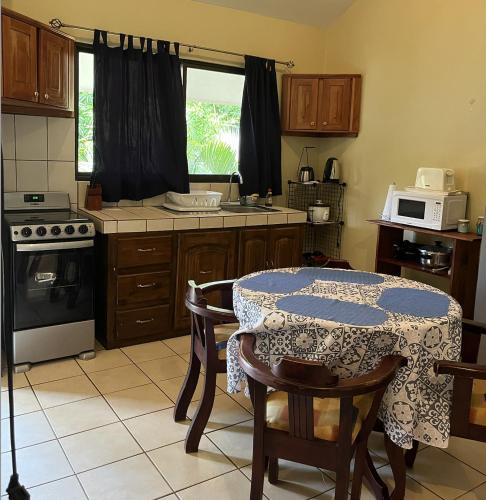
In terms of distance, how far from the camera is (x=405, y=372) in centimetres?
177

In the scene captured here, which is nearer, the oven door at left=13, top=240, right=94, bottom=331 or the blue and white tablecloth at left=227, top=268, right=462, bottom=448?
the blue and white tablecloth at left=227, top=268, right=462, bottom=448

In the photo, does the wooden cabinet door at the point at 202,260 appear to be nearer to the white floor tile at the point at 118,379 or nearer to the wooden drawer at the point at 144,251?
the wooden drawer at the point at 144,251

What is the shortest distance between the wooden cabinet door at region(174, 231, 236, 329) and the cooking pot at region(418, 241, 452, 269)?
4.63 ft

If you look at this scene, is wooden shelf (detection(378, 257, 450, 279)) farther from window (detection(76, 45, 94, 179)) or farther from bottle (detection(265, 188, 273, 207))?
window (detection(76, 45, 94, 179))

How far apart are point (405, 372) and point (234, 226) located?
222cm

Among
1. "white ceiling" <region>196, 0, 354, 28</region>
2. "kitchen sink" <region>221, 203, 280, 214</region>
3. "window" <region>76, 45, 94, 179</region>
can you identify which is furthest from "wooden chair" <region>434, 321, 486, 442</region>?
"white ceiling" <region>196, 0, 354, 28</region>

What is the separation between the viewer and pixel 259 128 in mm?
4375

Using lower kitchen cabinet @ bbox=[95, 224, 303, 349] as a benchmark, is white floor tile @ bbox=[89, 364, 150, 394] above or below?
below

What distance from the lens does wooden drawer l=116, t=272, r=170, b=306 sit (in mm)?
3410

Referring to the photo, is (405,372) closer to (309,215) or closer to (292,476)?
(292,476)

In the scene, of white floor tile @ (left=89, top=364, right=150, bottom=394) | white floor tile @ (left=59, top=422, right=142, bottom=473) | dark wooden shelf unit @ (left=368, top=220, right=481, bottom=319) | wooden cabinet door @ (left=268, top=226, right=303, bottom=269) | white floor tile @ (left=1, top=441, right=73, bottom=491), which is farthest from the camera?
wooden cabinet door @ (left=268, top=226, right=303, bottom=269)

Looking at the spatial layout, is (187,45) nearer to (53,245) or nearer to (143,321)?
(53,245)

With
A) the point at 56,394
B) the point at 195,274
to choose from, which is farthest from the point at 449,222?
the point at 56,394

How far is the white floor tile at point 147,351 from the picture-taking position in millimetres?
3346
